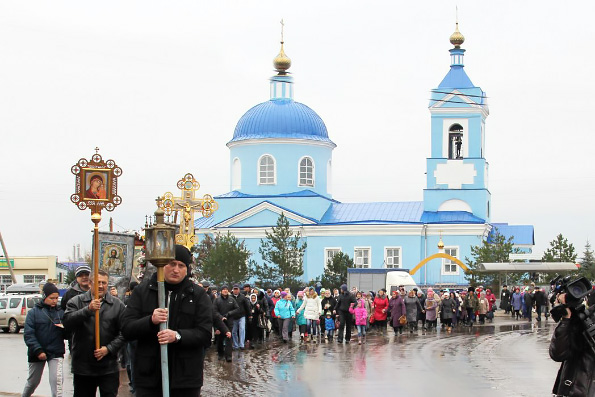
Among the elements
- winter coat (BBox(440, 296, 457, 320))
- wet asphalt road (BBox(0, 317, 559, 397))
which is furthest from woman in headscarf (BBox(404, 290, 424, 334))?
wet asphalt road (BBox(0, 317, 559, 397))

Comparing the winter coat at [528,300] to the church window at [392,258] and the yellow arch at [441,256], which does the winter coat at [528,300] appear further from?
the church window at [392,258]

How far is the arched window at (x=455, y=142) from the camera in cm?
5959

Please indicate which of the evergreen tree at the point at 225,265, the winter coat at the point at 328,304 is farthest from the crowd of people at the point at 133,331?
the evergreen tree at the point at 225,265

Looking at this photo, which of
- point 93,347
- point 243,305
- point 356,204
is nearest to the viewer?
point 93,347

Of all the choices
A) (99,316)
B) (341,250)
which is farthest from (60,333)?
(341,250)

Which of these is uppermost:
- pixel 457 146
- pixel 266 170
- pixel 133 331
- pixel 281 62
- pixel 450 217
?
pixel 281 62

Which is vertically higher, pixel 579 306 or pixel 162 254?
pixel 162 254

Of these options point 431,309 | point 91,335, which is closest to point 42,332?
point 91,335

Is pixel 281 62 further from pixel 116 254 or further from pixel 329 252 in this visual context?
pixel 116 254

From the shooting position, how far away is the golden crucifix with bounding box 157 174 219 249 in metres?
36.8

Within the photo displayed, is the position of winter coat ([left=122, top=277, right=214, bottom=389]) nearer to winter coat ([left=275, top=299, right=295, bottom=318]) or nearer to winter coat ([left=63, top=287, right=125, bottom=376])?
winter coat ([left=63, top=287, right=125, bottom=376])

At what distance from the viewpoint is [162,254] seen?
312 inches

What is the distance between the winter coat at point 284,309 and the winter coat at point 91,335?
51.5 ft

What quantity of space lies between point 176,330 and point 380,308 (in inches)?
912
